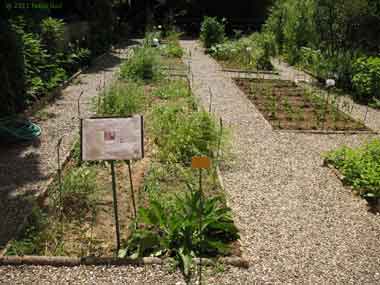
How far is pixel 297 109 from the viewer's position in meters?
8.50

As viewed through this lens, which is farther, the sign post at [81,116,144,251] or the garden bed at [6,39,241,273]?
the garden bed at [6,39,241,273]

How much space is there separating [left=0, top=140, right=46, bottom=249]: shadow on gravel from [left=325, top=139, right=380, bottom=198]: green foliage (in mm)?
3571

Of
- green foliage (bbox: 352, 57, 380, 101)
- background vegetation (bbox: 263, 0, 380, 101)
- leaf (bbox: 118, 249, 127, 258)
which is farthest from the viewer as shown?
background vegetation (bbox: 263, 0, 380, 101)

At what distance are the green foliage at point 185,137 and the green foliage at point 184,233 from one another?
1.62m

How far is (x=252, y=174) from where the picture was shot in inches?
210

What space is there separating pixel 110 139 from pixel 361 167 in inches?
124

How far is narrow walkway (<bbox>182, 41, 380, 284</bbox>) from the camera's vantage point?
3.45m

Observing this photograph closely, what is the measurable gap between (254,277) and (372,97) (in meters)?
7.58

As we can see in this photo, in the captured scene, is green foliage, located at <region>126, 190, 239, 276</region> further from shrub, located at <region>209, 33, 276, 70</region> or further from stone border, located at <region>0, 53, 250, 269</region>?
shrub, located at <region>209, 33, 276, 70</region>

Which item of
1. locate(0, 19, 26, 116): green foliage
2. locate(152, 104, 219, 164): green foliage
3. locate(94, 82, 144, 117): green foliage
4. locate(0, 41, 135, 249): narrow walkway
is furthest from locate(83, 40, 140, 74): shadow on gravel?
locate(152, 104, 219, 164): green foliage

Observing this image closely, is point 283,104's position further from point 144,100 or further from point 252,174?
point 252,174

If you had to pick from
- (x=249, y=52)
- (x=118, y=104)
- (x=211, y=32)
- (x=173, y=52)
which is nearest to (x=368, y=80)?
(x=249, y=52)

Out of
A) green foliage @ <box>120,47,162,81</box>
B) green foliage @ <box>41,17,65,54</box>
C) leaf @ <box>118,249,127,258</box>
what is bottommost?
leaf @ <box>118,249,127,258</box>

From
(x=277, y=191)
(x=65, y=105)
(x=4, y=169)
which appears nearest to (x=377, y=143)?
(x=277, y=191)
